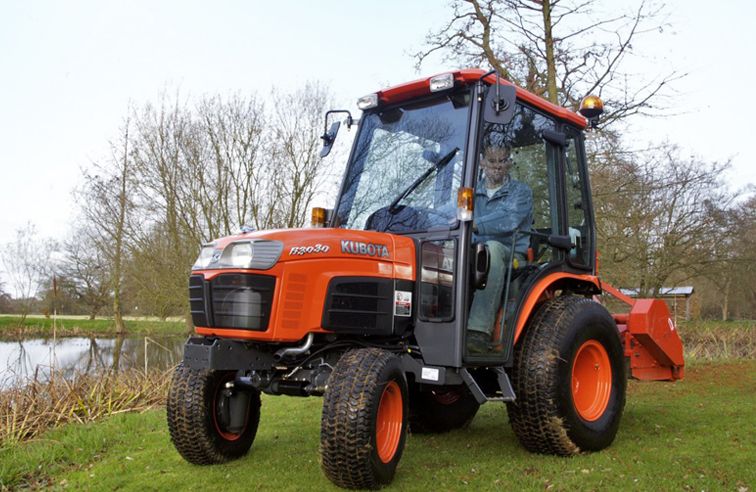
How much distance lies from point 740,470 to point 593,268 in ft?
6.15

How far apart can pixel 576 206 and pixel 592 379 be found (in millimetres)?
1407

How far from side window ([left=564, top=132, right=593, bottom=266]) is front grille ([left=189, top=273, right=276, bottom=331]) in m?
2.60

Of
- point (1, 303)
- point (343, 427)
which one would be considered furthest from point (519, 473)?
point (1, 303)

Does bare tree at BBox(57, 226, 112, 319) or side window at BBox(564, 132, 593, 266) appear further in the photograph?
bare tree at BBox(57, 226, 112, 319)

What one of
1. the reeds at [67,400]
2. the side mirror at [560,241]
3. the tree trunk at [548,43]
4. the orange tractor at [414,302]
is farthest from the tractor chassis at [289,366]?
the tree trunk at [548,43]

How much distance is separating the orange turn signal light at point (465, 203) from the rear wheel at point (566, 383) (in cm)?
106

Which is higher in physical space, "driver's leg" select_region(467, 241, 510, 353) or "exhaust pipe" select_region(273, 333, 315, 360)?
"driver's leg" select_region(467, 241, 510, 353)

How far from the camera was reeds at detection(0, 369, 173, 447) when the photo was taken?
23.5ft

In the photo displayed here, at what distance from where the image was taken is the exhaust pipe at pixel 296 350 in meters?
3.79

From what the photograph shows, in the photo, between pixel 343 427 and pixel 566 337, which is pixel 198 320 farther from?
pixel 566 337

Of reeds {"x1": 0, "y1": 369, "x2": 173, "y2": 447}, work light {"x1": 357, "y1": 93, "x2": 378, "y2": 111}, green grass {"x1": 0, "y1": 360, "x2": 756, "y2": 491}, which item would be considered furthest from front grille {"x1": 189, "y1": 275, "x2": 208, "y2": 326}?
reeds {"x1": 0, "y1": 369, "x2": 173, "y2": 447}

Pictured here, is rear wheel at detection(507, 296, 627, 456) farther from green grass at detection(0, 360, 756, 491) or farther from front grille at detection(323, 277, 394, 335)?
front grille at detection(323, 277, 394, 335)

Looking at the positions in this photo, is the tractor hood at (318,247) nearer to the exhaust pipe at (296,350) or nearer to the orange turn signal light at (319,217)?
the exhaust pipe at (296,350)

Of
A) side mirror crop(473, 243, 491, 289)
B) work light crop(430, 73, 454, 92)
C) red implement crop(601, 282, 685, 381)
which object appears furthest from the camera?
red implement crop(601, 282, 685, 381)
